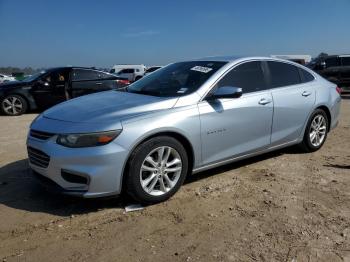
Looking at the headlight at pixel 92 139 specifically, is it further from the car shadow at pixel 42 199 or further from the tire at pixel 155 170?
the car shadow at pixel 42 199

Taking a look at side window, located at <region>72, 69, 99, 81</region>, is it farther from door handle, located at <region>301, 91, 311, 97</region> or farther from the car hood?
door handle, located at <region>301, 91, 311, 97</region>

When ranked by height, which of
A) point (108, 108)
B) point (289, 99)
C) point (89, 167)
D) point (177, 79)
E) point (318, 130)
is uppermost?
point (177, 79)

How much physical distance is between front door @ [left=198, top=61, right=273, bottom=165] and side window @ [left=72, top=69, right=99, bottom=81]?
24.5 feet

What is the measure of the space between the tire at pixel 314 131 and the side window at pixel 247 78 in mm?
1211

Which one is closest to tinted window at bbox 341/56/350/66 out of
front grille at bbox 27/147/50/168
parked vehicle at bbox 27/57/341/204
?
parked vehicle at bbox 27/57/341/204

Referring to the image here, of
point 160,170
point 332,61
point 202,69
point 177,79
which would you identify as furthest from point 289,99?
point 332,61

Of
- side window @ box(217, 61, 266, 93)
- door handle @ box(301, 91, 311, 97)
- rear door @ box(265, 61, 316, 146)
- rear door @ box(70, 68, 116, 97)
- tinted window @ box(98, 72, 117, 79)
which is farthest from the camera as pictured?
tinted window @ box(98, 72, 117, 79)

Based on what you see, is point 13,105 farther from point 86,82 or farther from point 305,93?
point 305,93

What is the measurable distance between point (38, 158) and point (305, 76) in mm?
3982

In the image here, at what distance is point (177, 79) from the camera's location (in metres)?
5.00

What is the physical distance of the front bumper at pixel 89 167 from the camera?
12.3 feet

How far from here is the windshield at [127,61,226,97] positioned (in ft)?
15.4

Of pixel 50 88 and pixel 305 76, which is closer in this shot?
pixel 305 76

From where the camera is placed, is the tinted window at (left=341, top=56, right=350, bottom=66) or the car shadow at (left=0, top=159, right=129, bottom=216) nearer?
the car shadow at (left=0, top=159, right=129, bottom=216)
